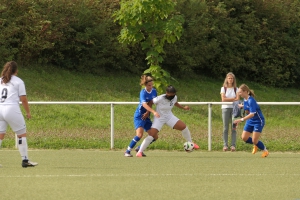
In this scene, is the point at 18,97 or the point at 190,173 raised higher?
the point at 18,97

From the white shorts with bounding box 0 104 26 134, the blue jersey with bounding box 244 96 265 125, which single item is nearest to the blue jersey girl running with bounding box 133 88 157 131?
the blue jersey with bounding box 244 96 265 125

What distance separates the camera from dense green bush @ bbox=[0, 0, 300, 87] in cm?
3009

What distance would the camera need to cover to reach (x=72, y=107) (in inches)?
952

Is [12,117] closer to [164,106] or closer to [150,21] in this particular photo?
[164,106]

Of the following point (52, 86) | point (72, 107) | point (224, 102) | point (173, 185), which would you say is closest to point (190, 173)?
point (173, 185)

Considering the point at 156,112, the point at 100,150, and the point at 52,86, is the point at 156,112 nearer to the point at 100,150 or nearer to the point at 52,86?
the point at 100,150

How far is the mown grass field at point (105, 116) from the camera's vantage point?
62.5 feet

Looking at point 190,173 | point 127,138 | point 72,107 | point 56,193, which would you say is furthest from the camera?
point 72,107

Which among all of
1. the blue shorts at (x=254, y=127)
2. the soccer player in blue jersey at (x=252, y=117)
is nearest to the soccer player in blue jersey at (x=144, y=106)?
the soccer player in blue jersey at (x=252, y=117)

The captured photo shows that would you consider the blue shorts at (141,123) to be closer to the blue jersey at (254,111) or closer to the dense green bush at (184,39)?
the blue jersey at (254,111)

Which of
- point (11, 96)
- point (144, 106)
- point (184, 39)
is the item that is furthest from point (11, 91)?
point (184, 39)

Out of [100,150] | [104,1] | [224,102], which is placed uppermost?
[104,1]

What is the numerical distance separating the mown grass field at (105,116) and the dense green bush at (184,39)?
0.80m

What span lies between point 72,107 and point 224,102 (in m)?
7.49
